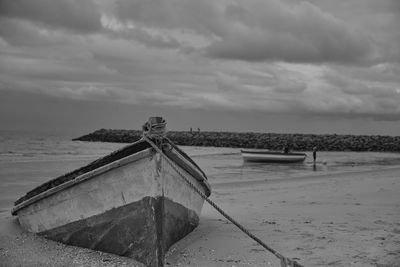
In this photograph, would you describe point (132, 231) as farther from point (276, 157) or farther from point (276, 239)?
point (276, 157)

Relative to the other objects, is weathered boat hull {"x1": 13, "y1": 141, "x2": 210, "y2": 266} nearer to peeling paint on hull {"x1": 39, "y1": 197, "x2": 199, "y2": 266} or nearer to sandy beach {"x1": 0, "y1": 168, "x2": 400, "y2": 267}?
peeling paint on hull {"x1": 39, "y1": 197, "x2": 199, "y2": 266}

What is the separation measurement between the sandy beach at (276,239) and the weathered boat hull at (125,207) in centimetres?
19

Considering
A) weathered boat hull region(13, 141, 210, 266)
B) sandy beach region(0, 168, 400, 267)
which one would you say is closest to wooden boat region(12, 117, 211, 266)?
weathered boat hull region(13, 141, 210, 266)

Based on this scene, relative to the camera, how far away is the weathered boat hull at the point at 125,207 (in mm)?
5758

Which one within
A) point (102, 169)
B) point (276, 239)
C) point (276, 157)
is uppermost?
point (102, 169)

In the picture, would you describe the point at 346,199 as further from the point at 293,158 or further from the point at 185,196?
the point at 293,158

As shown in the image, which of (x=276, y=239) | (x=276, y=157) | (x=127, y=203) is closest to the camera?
(x=127, y=203)

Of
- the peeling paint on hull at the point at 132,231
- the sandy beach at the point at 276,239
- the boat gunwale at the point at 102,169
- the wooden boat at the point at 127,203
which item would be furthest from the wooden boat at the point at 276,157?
the boat gunwale at the point at 102,169

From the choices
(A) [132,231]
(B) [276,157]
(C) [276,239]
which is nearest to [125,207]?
(A) [132,231]

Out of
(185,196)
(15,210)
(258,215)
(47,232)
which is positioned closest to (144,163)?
(185,196)

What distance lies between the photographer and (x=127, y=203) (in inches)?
231

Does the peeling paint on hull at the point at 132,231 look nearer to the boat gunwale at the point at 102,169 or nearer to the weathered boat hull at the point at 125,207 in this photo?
the weathered boat hull at the point at 125,207

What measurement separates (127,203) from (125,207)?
67 millimetres

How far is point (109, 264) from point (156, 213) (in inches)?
35.4
